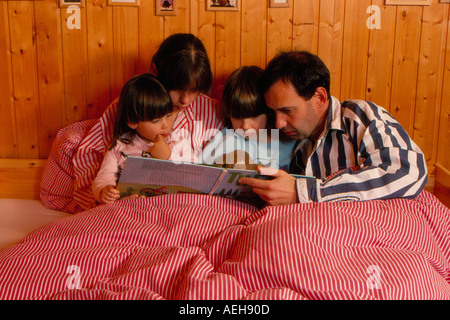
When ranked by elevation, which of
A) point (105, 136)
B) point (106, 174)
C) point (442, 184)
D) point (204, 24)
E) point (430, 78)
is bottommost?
point (442, 184)

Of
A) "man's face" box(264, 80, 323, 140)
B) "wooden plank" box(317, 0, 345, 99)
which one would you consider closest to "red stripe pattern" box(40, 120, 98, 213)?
"man's face" box(264, 80, 323, 140)

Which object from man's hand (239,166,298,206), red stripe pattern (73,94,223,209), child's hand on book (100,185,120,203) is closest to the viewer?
man's hand (239,166,298,206)

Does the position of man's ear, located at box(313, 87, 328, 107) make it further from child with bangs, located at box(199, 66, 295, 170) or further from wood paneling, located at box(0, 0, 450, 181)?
wood paneling, located at box(0, 0, 450, 181)

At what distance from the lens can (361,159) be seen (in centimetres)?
134

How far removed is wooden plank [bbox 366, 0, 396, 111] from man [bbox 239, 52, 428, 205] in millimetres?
418

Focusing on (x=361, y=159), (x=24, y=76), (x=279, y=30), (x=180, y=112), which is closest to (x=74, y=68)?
(x=24, y=76)

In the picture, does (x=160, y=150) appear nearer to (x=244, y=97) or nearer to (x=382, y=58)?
(x=244, y=97)

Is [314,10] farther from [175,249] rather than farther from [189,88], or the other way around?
[175,249]

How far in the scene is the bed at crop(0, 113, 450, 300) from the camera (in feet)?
2.67

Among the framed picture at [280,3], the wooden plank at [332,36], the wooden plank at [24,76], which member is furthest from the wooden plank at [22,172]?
the wooden plank at [332,36]

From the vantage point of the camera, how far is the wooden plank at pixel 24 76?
181cm

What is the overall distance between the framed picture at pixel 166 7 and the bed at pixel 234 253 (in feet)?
2.94

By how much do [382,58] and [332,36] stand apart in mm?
235
